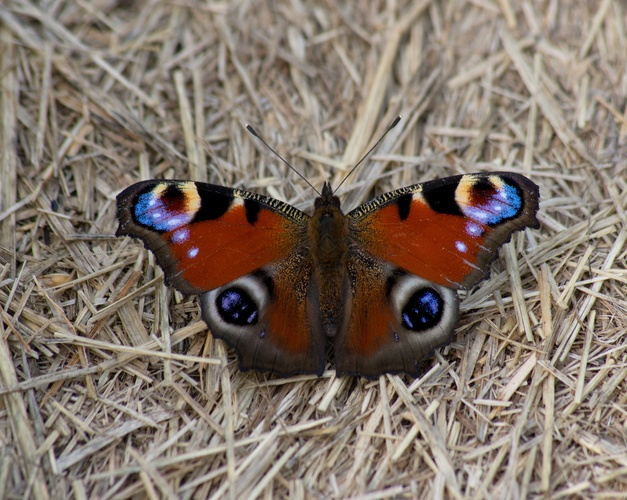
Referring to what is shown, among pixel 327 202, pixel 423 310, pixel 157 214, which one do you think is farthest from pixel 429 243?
pixel 157 214

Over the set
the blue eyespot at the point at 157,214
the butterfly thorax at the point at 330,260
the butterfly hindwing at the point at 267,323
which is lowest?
the butterfly hindwing at the point at 267,323

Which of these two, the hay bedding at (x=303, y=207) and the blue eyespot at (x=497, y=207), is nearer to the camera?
the hay bedding at (x=303, y=207)

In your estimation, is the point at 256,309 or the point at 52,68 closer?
the point at 256,309

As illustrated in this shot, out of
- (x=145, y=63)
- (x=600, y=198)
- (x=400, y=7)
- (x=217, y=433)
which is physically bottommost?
(x=217, y=433)

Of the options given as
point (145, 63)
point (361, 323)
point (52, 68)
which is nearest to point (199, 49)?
point (145, 63)

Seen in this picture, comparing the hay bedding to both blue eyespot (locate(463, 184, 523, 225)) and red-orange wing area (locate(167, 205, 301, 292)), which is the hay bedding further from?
blue eyespot (locate(463, 184, 523, 225))

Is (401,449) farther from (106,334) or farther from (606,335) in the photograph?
(106,334)

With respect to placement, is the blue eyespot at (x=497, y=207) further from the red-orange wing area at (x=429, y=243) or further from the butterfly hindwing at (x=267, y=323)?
the butterfly hindwing at (x=267, y=323)

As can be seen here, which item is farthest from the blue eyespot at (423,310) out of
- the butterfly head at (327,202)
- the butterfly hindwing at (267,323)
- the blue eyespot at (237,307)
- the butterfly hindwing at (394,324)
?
the blue eyespot at (237,307)
